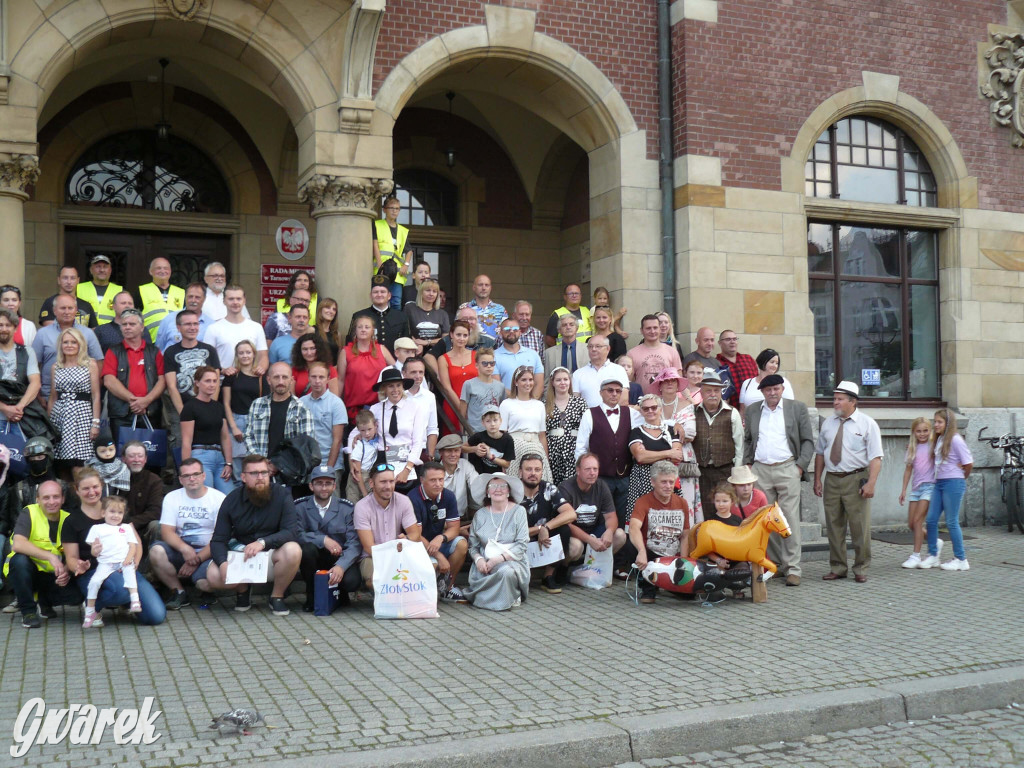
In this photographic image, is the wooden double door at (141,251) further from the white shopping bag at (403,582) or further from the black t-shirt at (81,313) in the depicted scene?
the white shopping bag at (403,582)

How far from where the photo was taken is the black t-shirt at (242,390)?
9.68m

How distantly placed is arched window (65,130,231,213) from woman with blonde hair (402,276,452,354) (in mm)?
5307

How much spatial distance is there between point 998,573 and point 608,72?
23.9 feet

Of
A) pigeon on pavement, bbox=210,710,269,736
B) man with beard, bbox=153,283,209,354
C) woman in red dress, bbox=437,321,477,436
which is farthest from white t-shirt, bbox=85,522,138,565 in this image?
woman in red dress, bbox=437,321,477,436

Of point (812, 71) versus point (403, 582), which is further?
point (812, 71)

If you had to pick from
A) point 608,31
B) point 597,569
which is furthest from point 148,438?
point 608,31

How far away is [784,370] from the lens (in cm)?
1354

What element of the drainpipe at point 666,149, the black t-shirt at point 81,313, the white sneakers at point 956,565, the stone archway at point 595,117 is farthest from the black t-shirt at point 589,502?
the black t-shirt at point 81,313

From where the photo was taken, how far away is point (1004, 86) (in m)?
15.1

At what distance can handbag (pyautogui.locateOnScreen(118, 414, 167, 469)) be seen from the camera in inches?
375

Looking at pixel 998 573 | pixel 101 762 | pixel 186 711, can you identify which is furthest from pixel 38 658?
pixel 998 573

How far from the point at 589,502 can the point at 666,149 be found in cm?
550

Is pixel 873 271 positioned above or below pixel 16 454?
above

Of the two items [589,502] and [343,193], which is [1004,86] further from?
[589,502]
